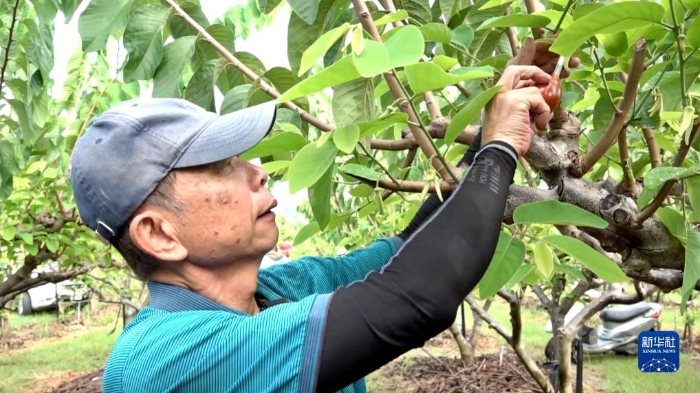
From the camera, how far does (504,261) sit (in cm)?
109

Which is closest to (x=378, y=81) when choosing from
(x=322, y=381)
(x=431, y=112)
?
(x=431, y=112)

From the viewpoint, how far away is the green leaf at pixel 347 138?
90 cm

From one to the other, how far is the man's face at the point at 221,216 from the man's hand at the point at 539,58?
1.49ft

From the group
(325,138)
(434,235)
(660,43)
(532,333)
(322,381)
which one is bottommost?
(532,333)

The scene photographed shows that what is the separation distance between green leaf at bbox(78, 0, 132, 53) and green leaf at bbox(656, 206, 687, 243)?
0.99 metres

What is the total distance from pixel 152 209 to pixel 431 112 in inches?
19.8

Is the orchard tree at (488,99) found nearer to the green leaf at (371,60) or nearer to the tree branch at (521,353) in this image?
the green leaf at (371,60)

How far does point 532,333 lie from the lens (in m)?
9.45

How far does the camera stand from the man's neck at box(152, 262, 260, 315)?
108cm

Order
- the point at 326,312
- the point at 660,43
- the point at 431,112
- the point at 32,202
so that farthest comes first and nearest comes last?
1. the point at 32,202
2. the point at 431,112
3. the point at 660,43
4. the point at 326,312

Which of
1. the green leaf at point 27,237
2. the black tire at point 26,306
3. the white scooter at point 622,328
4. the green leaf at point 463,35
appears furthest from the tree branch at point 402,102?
the black tire at point 26,306

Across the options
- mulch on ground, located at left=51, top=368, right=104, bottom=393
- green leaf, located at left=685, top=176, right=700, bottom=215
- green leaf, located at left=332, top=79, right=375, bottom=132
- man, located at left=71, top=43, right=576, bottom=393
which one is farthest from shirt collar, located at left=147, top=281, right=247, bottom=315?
mulch on ground, located at left=51, top=368, right=104, bottom=393

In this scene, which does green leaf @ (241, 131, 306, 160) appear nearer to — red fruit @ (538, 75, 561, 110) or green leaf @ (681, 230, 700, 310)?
red fruit @ (538, 75, 561, 110)

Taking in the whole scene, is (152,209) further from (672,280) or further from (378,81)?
(672,280)
